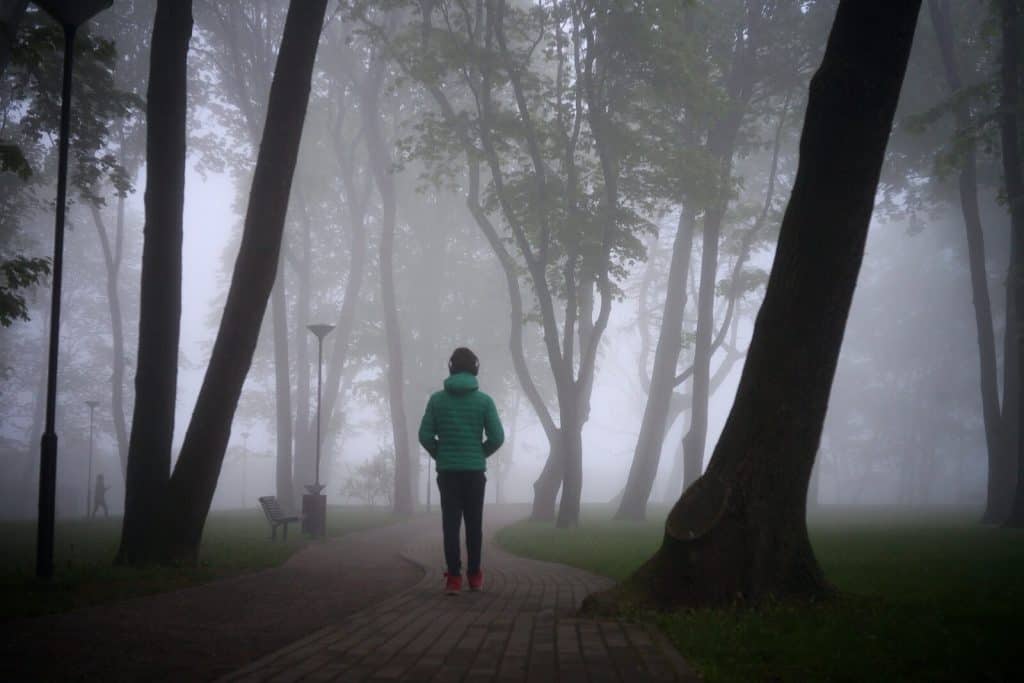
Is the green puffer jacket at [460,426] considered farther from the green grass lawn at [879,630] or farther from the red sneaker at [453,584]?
the green grass lawn at [879,630]

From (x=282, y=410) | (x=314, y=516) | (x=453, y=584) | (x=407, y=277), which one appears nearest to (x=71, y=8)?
(x=453, y=584)

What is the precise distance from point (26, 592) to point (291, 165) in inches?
223

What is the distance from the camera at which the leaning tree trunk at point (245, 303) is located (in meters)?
8.58

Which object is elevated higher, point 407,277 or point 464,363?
point 407,277

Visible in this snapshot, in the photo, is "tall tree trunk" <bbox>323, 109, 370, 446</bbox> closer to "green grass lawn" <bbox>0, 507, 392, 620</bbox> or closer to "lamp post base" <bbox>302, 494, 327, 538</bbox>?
"lamp post base" <bbox>302, 494, 327, 538</bbox>

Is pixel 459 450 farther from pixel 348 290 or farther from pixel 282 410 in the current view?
pixel 348 290

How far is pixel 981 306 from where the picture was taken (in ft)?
60.6

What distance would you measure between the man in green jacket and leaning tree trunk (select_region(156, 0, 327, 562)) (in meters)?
3.51

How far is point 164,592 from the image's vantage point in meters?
6.75

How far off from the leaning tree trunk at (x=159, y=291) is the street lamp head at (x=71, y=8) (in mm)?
1123

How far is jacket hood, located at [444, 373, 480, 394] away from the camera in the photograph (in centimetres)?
630

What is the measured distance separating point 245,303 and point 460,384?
395 cm

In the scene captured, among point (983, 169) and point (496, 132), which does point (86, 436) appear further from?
point (983, 169)

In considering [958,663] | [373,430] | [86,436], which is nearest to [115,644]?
[958,663]
